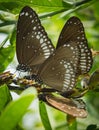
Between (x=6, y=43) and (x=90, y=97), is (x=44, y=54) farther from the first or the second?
(x=90, y=97)

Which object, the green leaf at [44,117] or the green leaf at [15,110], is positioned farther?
the green leaf at [44,117]

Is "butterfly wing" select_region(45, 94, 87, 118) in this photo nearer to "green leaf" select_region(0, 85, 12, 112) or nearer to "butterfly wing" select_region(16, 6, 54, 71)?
"green leaf" select_region(0, 85, 12, 112)

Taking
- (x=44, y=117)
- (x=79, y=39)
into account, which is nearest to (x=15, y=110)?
(x=44, y=117)

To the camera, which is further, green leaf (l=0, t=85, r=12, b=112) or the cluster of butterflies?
the cluster of butterflies

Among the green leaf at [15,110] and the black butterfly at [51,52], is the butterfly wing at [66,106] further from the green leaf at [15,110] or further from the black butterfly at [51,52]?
the black butterfly at [51,52]

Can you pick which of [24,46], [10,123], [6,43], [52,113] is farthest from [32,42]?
[52,113]

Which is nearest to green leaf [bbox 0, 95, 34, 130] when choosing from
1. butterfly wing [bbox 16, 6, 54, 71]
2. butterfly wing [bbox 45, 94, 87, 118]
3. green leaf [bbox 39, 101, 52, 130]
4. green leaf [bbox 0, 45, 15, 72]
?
butterfly wing [bbox 45, 94, 87, 118]

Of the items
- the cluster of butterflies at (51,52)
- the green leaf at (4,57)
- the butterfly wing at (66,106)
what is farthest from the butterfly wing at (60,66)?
the butterfly wing at (66,106)
